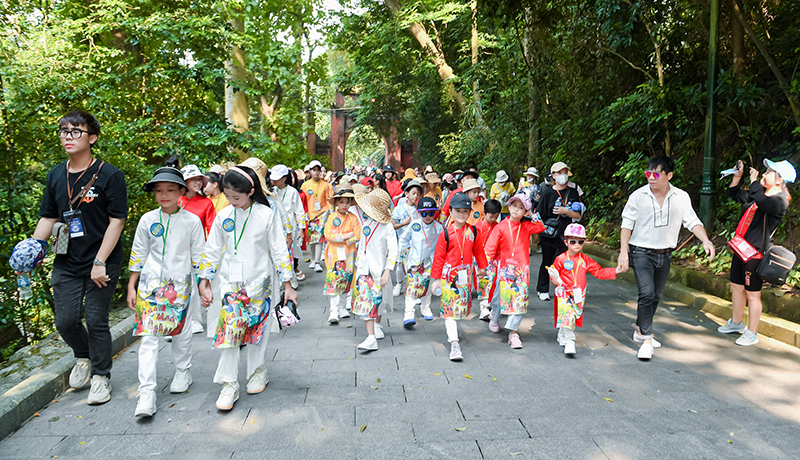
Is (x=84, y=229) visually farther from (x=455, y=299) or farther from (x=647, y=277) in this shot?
(x=647, y=277)

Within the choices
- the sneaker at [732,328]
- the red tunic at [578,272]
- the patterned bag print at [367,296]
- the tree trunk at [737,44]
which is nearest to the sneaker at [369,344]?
the patterned bag print at [367,296]

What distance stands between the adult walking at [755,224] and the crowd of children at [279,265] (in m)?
1.61

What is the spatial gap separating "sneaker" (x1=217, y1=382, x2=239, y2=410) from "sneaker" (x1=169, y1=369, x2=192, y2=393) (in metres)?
0.45

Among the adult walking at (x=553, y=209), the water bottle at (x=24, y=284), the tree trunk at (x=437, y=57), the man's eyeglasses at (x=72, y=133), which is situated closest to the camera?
the water bottle at (x=24, y=284)

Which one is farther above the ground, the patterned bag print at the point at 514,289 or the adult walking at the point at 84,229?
the adult walking at the point at 84,229

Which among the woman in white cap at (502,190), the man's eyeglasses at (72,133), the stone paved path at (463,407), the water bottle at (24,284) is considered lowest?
the stone paved path at (463,407)

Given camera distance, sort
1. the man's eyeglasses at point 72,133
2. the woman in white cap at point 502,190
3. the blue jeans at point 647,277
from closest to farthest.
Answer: the man's eyeglasses at point 72,133
the blue jeans at point 647,277
the woman in white cap at point 502,190

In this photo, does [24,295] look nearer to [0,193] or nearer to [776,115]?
[0,193]

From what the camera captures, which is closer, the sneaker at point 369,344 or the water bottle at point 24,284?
the water bottle at point 24,284

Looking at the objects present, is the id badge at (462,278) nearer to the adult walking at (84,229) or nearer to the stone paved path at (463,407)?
the stone paved path at (463,407)

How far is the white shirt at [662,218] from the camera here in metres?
4.87

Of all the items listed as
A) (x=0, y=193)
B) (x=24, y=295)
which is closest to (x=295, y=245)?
(x=0, y=193)

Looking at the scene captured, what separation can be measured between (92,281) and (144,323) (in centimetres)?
52

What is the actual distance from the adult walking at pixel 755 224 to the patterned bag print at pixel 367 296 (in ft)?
12.1
